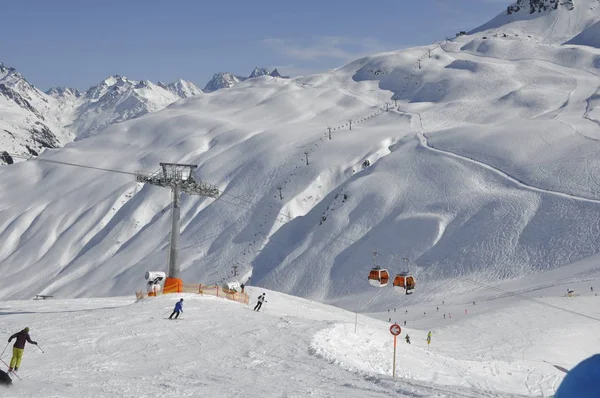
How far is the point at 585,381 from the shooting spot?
659cm

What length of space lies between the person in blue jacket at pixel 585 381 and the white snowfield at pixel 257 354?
378 inches

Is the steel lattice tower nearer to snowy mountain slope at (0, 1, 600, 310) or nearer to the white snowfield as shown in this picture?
the white snowfield

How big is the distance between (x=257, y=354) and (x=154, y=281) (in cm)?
2090

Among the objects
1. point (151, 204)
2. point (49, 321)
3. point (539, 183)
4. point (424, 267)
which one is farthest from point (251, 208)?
point (49, 321)

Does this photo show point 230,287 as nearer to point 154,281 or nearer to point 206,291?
point 206,291

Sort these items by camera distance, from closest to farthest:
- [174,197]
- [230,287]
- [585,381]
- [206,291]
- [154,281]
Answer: [585,381]
[154,281]
[206,291]
[230,287]
[174,197]

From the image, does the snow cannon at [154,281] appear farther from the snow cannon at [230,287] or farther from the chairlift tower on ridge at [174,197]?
the snow cannon at [230,287]

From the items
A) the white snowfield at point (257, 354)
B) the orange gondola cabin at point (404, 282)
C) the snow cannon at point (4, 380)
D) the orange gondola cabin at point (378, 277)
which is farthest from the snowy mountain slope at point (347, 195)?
the snow cannon at point (4, 380)

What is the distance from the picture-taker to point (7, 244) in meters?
134

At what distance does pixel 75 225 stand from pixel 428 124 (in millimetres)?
77581

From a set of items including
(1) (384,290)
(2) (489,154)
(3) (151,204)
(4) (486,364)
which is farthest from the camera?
(3) (151,204)

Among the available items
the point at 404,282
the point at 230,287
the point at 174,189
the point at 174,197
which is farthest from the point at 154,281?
the point at 404,282

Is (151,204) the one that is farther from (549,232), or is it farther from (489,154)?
(549,232)

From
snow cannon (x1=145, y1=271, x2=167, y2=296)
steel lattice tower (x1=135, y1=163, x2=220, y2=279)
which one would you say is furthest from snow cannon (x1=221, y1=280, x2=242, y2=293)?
snow cannon (x1=145, y1=271, x2=167, y2=296)
